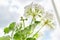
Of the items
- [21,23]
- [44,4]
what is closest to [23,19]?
[21,23]

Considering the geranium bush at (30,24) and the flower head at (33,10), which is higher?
the flower head at (33,10)

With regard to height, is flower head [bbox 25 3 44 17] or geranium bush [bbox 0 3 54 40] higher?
flower head [bbox 25 3 44 17]

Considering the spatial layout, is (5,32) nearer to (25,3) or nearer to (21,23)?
(21,23)

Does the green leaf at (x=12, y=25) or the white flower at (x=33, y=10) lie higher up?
the white flower at (x=33, y=10)

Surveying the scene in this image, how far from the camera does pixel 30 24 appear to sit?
2.73 feet

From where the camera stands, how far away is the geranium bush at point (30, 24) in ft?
2.59

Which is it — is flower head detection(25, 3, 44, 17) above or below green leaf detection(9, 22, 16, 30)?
above

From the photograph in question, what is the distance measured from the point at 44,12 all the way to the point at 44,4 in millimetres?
81

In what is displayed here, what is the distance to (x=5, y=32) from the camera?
800mm

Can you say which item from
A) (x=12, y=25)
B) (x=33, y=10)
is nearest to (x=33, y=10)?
(x=33, y=10)

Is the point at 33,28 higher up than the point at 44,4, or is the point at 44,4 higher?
the point at 44,4

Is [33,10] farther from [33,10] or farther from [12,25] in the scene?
[12,25]

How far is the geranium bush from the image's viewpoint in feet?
2.59

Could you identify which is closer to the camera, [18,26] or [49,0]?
[18,26]
